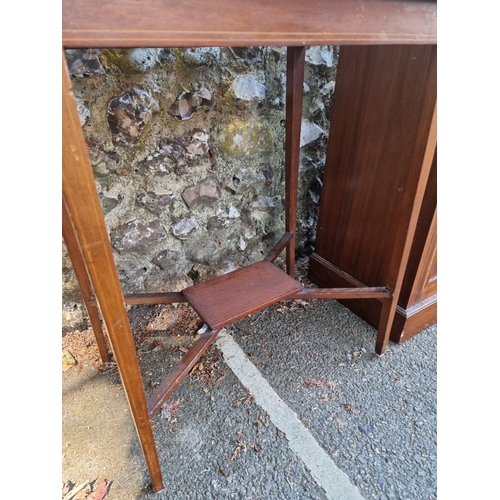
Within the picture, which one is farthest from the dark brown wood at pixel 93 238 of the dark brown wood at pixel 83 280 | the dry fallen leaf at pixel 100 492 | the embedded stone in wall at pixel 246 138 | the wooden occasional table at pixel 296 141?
the embedded stone in wall at pixel 246 138

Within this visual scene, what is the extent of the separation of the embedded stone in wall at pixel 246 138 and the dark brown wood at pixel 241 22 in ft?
2.59

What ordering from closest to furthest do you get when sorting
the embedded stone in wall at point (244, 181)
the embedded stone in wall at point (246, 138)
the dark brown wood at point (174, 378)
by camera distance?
the dark brown wood at point (174, 378)
the embedded stone in wall at point (246, 138)
the embedded stone in wall at point (244, 181)

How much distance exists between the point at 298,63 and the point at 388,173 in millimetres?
514

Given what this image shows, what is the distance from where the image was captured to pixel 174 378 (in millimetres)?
1019

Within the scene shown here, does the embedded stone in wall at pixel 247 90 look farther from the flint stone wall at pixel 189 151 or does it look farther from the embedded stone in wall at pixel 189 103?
the embedded stone in wall at pixel 189 103

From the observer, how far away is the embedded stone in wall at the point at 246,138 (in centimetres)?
151

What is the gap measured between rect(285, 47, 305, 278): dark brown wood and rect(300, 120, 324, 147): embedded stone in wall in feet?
1.20


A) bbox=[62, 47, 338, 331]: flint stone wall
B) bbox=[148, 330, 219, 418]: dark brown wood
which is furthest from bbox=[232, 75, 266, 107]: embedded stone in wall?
bbox=[148, 330, 219, 418]: dark brown wood

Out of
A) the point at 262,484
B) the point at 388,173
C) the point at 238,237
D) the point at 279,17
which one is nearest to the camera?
the point at 279,17

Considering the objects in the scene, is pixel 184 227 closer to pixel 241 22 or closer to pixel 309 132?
pixel 309 132

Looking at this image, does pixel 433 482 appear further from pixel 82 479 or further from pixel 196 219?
pixel 196 219

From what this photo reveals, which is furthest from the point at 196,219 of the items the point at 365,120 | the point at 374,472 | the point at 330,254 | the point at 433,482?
the point at 433,482

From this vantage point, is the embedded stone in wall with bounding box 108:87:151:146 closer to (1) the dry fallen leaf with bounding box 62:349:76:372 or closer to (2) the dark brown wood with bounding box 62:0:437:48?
(2) the dark brown wood with bounding box 62:0:437:48

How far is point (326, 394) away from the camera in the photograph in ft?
4.40
